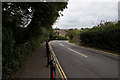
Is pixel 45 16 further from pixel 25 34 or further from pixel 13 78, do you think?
pixel 13 78

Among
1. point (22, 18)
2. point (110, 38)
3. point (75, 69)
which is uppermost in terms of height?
point (22, 18)

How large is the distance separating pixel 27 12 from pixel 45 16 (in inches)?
55.5

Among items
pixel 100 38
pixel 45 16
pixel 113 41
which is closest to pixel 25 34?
pixel 45 16

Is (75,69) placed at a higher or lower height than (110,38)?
lower

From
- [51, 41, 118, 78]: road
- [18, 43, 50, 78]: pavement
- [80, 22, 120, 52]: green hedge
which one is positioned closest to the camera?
[18, 43, 50, 78]: pavement

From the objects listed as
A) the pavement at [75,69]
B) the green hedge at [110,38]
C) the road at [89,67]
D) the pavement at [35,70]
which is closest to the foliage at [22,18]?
the pavement at [35,70]

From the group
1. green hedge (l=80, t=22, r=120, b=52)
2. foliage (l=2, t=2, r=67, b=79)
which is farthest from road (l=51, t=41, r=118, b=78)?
green hedge (l=80, t=22, r=120, b=52)

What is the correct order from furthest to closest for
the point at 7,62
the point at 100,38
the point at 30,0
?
the point at 100,38 < the point at 30,0 < the point at 7,62

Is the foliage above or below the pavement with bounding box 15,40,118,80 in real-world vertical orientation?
above

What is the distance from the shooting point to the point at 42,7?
7.55 meters

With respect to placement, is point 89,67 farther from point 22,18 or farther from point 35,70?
point 22,18

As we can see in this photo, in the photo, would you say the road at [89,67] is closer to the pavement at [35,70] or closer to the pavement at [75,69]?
the pavement at [75,69]

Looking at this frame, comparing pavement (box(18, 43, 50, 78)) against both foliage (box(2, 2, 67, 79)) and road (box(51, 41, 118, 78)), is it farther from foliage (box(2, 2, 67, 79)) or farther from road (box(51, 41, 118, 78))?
road (box(51, 41, 118, 78))

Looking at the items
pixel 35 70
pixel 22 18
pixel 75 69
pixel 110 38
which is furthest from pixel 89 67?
pixel 110 38
